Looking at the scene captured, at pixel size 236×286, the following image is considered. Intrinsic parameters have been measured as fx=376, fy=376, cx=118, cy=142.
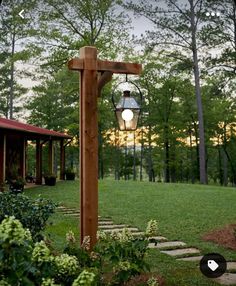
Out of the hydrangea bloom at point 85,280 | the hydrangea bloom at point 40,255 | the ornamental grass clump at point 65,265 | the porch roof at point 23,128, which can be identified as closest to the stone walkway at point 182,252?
the ornamental grass clump at point 65,265

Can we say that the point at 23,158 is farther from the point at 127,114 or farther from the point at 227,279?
the point at 227,279

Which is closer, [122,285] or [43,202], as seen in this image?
[122,285]

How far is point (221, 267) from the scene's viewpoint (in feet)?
11.4

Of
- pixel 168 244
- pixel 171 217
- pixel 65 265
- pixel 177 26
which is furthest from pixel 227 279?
pixel 177 26

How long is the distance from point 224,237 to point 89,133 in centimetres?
264

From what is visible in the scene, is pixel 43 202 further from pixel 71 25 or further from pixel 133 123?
pixel 71 25

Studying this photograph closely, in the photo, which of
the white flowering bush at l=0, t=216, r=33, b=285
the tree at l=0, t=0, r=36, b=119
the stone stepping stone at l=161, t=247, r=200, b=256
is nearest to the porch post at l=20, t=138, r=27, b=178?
the tree at l=0, t=0, r=36, b=119

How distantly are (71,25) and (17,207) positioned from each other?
503 inches

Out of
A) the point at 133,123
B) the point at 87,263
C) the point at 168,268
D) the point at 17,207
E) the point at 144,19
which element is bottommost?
the point at 168,268

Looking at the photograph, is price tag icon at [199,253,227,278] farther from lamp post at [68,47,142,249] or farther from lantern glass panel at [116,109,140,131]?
lantern glass panel at [116,109,140,131]

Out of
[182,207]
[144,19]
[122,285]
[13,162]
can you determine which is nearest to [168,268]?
[122,285]

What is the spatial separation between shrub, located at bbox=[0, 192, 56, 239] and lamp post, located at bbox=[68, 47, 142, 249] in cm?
47

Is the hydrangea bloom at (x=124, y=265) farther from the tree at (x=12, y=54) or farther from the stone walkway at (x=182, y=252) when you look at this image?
the tree at (x=12, y=54)

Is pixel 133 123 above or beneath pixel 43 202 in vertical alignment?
above
